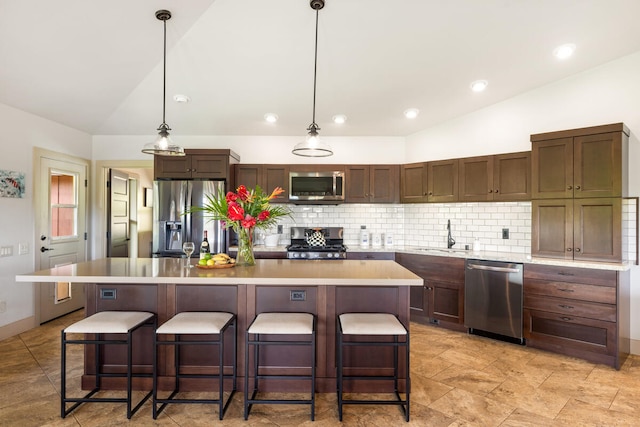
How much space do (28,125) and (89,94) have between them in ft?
2.63

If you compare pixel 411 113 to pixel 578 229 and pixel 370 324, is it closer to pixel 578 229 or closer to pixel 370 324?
pixel 578 229

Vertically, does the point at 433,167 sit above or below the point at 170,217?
above

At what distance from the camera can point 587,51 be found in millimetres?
3201

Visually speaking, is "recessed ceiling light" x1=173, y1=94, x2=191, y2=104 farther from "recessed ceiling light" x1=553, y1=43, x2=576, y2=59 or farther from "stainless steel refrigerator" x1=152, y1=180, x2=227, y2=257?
"recessed ceiling light" x1=553, y1=43, x2=576, y2=59

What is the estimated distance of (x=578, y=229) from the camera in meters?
3.29

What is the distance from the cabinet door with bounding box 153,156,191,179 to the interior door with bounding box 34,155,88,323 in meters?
1.11

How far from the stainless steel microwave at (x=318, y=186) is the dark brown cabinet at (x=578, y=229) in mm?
2354

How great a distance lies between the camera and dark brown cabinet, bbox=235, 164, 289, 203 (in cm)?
481

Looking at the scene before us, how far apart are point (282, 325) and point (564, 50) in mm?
3530

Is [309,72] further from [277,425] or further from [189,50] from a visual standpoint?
[277,425]

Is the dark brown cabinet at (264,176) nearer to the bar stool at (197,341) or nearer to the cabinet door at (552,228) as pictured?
the bar stool at (197,341)

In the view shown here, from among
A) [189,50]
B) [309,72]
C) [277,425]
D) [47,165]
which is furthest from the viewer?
[47,165]

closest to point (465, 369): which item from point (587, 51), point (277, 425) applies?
point (277, 425)

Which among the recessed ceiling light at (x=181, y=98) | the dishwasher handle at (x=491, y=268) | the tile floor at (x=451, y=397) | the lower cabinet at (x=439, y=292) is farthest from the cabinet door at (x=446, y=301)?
the recessed ceiling light at (x=181, y=98)
